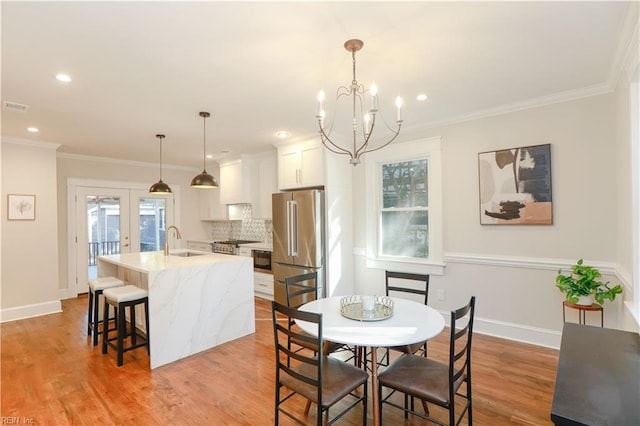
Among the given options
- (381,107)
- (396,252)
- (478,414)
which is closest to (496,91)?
(381,107)

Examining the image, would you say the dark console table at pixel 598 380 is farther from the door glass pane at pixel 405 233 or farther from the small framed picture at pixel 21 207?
the small framed picture at pixel 21 207

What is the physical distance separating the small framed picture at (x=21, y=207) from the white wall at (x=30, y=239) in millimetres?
47

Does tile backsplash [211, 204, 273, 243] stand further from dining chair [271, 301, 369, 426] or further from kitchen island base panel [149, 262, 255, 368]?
dining chair [271, 301, 369, 426]

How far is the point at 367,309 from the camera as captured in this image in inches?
86.4

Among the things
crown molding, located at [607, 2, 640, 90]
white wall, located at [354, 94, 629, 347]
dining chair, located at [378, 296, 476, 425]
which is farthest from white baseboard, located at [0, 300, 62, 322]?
crown molding, located at [607, 2, 640, 90]

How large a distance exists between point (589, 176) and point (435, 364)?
8.17ft

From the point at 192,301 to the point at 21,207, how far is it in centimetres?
343

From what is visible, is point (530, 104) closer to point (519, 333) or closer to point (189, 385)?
point (519, 333)

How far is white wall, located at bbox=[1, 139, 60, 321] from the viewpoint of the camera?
443 centimetres

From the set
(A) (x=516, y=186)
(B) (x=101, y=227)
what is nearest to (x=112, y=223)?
(B) (x=101, y=227)

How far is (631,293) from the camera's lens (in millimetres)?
2326

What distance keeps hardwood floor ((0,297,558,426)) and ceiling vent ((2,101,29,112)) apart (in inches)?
101

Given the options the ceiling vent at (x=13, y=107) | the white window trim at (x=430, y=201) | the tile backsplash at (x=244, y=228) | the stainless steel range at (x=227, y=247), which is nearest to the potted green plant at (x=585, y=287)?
the white window trim at (x=430, y=201)

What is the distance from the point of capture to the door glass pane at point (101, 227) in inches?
227
